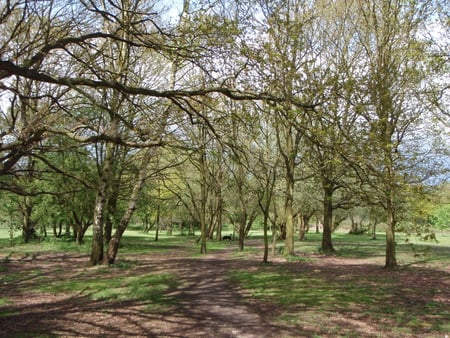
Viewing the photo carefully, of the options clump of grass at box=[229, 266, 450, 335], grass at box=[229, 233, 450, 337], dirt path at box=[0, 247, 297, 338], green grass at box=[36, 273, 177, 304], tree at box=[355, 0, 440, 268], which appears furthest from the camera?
tree at box=[355, 0, 440, 268]

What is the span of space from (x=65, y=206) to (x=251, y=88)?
74.2 feet

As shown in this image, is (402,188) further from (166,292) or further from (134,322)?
(166,292)

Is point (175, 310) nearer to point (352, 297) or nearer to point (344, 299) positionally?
point (344, 299)

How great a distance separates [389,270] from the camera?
16891mm

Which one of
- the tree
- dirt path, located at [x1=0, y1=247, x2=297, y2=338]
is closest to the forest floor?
dirt path, located at [x1=0, y1=247, x2=297, y2=338]

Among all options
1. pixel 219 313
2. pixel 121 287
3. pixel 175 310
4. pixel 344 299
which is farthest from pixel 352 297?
pixel 121 287

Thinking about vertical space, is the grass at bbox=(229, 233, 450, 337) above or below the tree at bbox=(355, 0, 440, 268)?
below

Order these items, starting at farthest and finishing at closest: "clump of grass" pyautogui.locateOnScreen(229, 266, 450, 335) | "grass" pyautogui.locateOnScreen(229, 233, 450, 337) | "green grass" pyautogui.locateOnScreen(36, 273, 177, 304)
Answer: "green grass" pyautogui.locateOnScreen(36, 273, 177, 304) < "clump of grass" pyautogui.locateOnScreen(229, 266, 450, 335) < "grass" pyautogui.locateOnScreen(229, 233, 450, 337)

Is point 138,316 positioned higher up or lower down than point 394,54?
lower down

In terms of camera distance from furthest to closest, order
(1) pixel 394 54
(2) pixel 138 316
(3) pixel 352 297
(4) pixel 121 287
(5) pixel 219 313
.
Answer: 1. (1) pixel 394 54
2. (4) pixel 121 287
3. (3) pixel 352 297
4. (5) pixel 219 313
5. (2) pixel 138 316

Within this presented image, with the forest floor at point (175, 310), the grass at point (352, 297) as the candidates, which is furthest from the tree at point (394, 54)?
the forest floor at point (175, 310)

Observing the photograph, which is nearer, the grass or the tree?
the grass

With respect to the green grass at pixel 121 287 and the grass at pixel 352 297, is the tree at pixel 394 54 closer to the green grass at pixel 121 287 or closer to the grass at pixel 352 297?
the grass at pixel 352 297

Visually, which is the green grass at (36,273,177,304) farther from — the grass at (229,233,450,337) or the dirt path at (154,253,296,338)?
the grass at (229,233,450,337)
